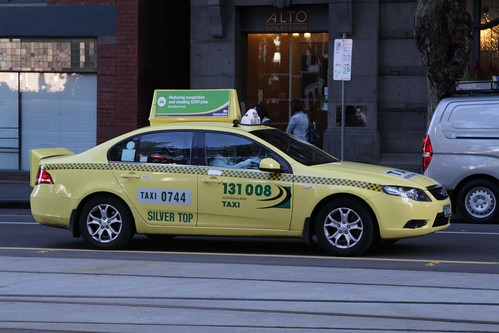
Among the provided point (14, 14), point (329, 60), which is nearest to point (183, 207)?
point (329, 60)

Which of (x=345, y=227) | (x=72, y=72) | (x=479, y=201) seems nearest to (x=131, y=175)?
(x=345, y=227)

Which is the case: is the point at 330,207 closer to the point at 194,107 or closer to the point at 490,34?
the point at 194,107

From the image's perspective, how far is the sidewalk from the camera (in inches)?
711

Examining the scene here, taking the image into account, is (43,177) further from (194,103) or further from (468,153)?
(468,153)

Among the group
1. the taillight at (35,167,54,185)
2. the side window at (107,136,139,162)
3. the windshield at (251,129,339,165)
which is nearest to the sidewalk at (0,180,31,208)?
the taillight at (35,167,54,185)

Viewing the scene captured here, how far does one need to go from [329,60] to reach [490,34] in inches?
141

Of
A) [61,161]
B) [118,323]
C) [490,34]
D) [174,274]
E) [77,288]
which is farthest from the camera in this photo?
[490,34]

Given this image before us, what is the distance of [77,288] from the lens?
8.51 metres

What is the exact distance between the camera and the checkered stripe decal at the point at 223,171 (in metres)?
10.4

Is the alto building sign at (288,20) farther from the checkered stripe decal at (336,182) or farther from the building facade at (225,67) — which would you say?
the checkered stripe decal at (336,182)

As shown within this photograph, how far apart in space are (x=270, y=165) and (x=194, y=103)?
1952mm

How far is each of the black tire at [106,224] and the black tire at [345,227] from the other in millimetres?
2301

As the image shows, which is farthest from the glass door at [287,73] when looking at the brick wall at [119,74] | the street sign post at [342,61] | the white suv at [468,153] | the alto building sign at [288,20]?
the white suv at [468,153]

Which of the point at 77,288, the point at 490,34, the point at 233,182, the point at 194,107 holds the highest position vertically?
the point at 490,34
